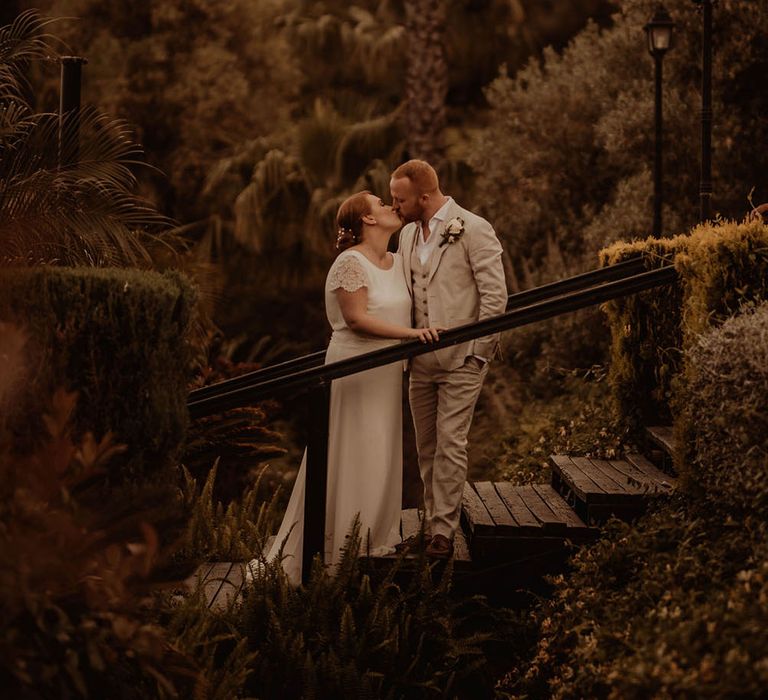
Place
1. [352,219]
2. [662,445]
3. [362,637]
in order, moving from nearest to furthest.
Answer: [362,637]
[352,219]
[662,445]

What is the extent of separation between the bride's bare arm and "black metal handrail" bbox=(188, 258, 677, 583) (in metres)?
0.28

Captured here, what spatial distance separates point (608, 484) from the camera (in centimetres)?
627

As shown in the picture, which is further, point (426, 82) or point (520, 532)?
point (426, 82)

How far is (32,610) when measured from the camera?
3.60m

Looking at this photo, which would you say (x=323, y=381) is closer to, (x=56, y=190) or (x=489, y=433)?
(x=56, y=190)

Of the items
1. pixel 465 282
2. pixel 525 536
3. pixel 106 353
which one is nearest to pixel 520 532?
pixel 525 536

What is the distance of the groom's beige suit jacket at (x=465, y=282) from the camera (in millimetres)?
5969

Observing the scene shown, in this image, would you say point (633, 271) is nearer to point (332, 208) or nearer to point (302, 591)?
point (302, 591)

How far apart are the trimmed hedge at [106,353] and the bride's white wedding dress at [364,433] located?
4.07ft

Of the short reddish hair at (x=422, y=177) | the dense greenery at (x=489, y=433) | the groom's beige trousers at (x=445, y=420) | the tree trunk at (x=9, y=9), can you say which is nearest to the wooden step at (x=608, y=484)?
the dense greenery at (x=489, y=433)

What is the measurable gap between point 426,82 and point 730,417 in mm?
13629

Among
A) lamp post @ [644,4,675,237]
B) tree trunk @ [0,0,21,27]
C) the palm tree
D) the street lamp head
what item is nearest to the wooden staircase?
the palm tree

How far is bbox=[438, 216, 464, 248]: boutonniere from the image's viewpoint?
19.6 ft

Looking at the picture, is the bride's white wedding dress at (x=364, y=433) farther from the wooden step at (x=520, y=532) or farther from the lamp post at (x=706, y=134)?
the lamp post at (x=706, y=134)
